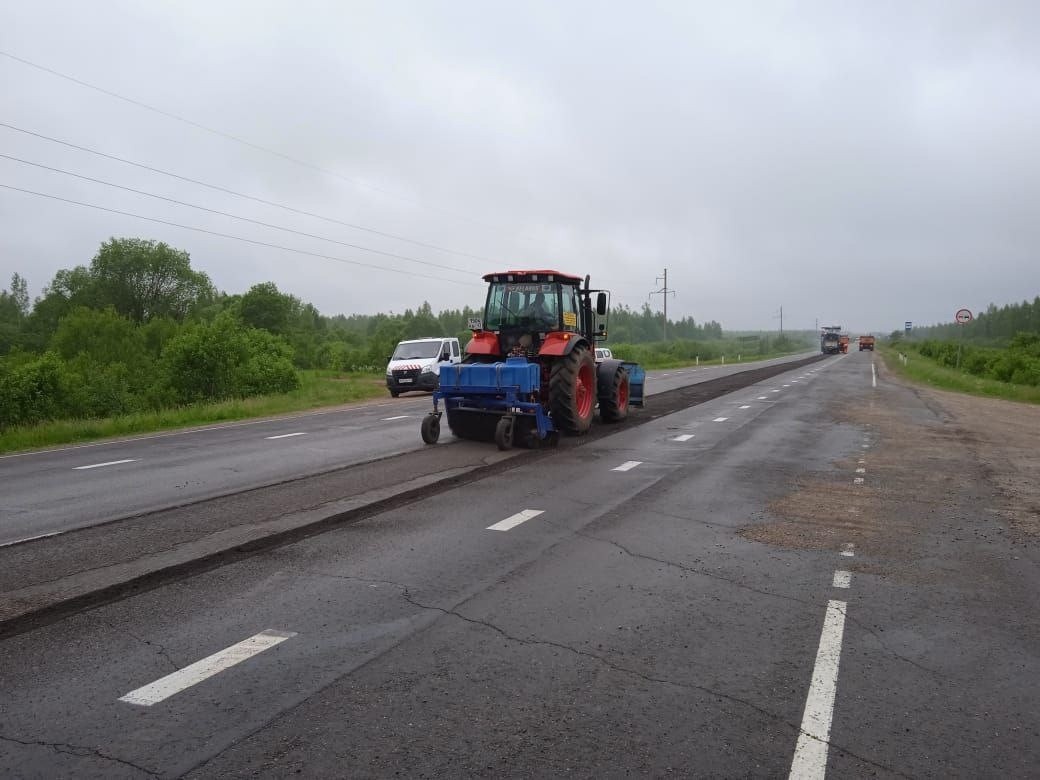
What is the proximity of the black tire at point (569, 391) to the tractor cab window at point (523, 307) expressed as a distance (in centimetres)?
79

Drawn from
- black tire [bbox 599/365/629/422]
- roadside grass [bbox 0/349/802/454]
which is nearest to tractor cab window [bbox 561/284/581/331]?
black tire [bbox 599/365/629/422]

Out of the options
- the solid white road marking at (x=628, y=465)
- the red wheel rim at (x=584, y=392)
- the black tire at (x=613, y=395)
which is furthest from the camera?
the black tire at (x=613, y=395)

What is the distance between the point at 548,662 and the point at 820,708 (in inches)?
55.8

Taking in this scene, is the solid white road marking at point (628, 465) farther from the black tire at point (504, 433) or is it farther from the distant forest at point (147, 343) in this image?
the distant forest at point (147, 343)

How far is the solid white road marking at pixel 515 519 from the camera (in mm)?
7261

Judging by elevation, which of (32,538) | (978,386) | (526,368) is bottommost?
(32,538)

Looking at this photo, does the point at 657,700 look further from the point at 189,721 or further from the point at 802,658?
the point at 189,721

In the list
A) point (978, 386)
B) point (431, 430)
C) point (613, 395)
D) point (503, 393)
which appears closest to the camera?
point (503, 393)

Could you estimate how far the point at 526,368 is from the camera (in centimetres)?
1216

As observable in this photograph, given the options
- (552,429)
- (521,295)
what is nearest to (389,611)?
(552,429)

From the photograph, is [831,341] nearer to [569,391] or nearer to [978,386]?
[978,386]

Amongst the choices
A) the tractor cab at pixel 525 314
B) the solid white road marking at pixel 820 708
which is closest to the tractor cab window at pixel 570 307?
the tractor cab at pixel 525 314

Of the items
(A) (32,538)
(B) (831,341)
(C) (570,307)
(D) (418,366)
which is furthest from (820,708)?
(B) (831,341)

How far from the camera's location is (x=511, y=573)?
582 cm
